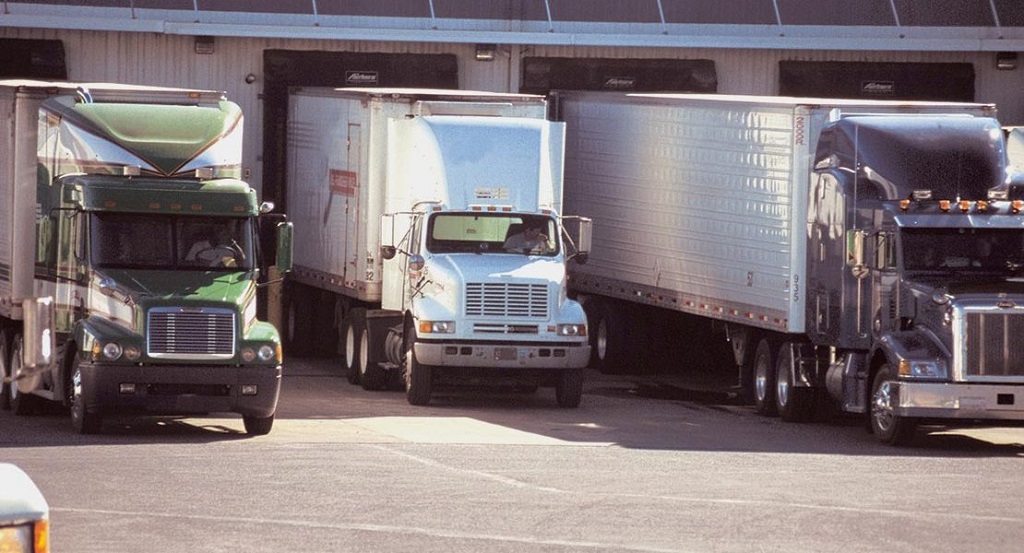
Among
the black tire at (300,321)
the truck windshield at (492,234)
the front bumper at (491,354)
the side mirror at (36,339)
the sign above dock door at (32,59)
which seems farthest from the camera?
the black tire at (300,321)

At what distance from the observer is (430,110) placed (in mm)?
27797

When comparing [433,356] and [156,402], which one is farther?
[433,356]

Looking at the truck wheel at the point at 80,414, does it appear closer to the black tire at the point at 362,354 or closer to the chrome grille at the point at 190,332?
the chrome grille at the point at 190,332

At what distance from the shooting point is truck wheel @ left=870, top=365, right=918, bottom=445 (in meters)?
22.6

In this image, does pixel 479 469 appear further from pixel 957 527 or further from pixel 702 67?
pixel 702 67

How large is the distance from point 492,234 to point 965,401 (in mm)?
7056

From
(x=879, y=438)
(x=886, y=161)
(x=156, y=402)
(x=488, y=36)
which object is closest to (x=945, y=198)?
(x=886, y=161)

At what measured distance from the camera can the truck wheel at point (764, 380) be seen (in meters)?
26.5

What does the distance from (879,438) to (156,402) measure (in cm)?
771

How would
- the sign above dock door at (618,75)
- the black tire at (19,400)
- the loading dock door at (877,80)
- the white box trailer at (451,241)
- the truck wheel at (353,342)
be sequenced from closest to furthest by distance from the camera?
the black tire at (19,400) → the white box trailer at (451,241) → the truck wheel at (353,342) → the sign above dock door at (618,75) → the loading dock door at (877,80)

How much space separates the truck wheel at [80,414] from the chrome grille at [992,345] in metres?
9.04

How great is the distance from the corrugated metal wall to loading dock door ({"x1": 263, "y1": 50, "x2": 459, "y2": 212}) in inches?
6.0

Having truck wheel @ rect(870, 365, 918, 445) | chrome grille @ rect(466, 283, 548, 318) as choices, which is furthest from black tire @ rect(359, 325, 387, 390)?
truck wheel @ rect(870, 365, 918, 445)

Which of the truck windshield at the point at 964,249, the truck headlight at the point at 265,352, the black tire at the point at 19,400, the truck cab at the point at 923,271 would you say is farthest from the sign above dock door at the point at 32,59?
the truck windshield at the point at 964,249
